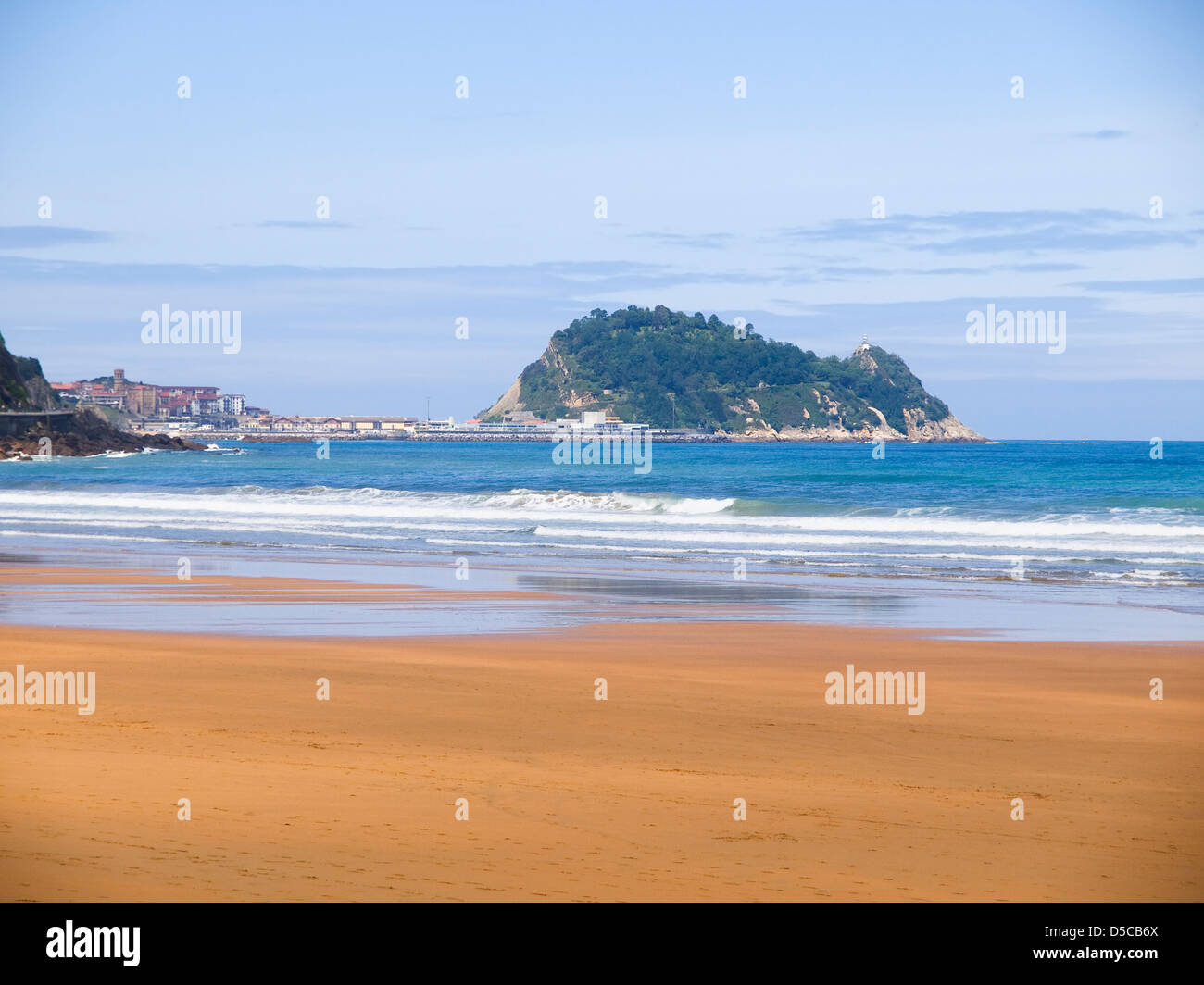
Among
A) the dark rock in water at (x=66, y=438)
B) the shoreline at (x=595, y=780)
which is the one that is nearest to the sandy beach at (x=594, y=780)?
the shoreline at (x=595, y=780)

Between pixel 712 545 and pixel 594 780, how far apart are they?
18.0 m

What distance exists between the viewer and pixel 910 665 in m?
10.7

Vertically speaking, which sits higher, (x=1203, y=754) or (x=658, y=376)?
(x=658, y=376)

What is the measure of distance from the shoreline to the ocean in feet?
10.2

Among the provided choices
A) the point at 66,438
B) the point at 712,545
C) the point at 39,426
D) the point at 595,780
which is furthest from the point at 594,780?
the point at 66,438

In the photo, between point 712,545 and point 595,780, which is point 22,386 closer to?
point 712,545

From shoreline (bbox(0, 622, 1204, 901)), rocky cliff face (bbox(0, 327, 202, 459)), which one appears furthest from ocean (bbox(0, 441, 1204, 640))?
rocky cliff face (bbox(0, 327, 202, 459))

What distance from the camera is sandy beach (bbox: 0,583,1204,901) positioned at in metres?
5.14

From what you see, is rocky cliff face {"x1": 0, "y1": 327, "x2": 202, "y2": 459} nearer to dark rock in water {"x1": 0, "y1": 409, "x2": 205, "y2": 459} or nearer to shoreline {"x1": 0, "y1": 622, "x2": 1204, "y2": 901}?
dark rock in water {"x1": 0, "y1": 409, "x2": 205, "y2": 459}

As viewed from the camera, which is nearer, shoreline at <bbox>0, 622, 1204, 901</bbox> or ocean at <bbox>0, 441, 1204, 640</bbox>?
shoreline at <bbox>0, 622, 1204, 901</bbox>

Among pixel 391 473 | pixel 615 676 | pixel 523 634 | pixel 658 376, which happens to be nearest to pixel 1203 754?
pixel 615 676

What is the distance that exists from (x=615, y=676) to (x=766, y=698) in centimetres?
148
